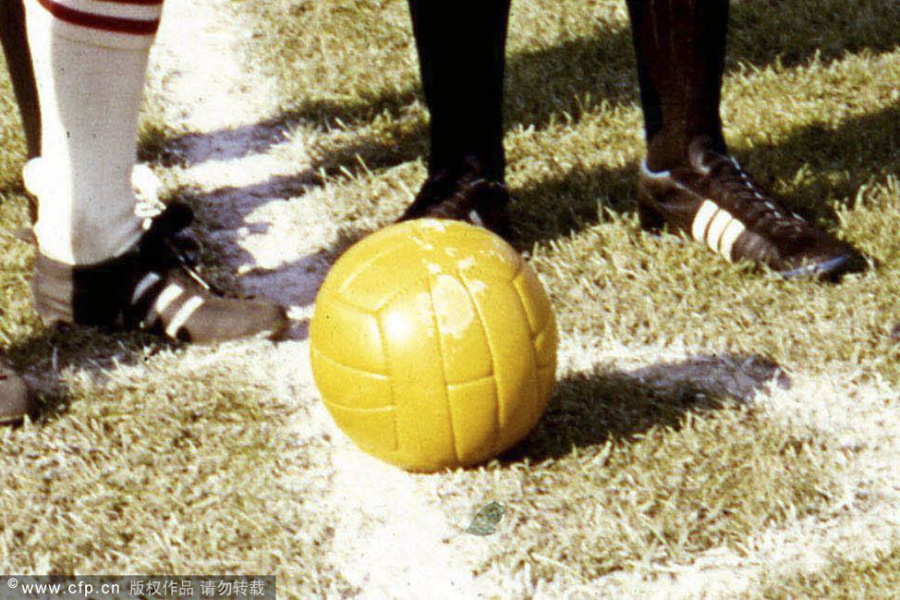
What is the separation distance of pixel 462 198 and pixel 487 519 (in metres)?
1.23

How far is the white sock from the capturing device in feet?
9.15

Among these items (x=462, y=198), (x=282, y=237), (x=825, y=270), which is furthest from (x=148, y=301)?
(x=825, y=270)

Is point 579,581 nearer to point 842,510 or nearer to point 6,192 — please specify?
point 842,510

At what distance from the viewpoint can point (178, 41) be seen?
17.9 feet

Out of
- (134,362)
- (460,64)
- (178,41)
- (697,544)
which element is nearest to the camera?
(697,544)

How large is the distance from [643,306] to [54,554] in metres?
1.70

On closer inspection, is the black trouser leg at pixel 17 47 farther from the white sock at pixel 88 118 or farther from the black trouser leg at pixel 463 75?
the black trouser leg at pixel 463 75

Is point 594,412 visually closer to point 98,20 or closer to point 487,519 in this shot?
point 487,519

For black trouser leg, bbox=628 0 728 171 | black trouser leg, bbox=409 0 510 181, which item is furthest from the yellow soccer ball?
black trouser leg, bbox=628 0 728 171

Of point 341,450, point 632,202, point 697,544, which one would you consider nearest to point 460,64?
point 632,202

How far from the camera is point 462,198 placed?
347 centimetres

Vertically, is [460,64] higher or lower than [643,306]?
higher

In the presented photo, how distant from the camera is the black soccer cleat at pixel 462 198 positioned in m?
3.46

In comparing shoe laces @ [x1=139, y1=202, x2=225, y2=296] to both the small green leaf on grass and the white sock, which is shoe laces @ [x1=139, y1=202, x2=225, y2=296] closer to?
the white sock
